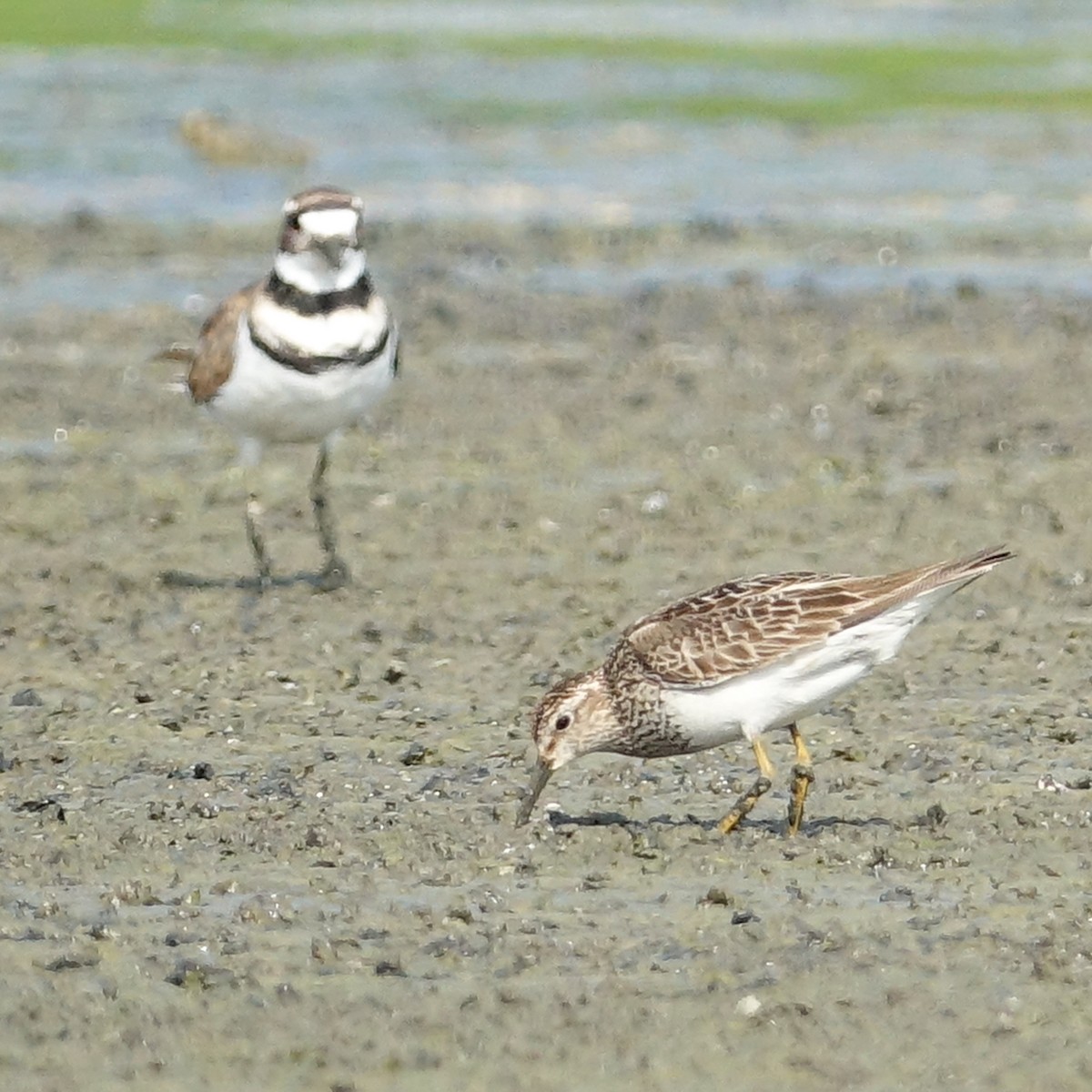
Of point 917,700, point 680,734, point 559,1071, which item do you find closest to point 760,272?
point 917,700

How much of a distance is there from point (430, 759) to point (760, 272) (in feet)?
33.6

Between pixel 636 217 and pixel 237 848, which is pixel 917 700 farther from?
pixel 636 217

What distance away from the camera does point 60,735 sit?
8.70 metres

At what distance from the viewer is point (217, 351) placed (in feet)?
35.8

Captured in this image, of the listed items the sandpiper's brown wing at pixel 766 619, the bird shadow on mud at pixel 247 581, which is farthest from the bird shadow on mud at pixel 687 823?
the bird shadow on mud at pixel 247 581

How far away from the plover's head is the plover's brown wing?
0.35 m

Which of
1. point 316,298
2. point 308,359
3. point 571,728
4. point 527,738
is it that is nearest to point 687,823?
point 571,728

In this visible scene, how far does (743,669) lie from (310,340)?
144 inches

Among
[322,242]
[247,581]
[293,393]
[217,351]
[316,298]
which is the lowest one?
[247,581]

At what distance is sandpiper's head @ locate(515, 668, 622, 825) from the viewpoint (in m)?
7.63

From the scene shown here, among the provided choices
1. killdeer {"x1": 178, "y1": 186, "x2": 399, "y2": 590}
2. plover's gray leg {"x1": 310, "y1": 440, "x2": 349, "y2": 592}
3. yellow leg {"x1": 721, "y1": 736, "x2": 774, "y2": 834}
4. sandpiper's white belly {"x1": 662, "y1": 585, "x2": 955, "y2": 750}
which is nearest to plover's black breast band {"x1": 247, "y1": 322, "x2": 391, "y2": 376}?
killdeer {"x1": 178, "y1": 186, "x2": 399, "y2": 590}

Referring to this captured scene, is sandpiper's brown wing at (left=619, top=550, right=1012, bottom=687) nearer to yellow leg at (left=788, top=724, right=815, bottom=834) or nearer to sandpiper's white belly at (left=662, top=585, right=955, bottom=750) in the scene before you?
sandpiper's white belly at (left=662, top=585, right=955, bottom=750)

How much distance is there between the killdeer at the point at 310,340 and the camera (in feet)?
34.5

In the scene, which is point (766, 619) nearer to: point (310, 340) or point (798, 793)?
point (798, 793)
